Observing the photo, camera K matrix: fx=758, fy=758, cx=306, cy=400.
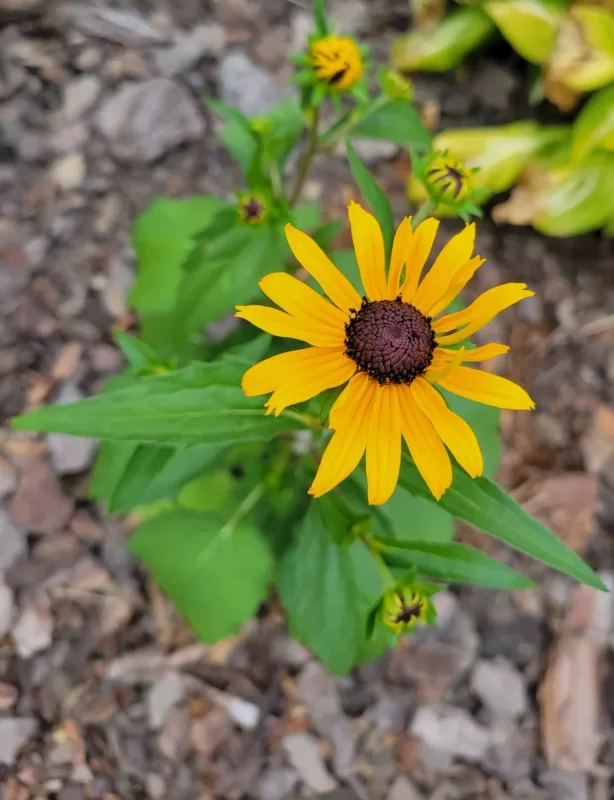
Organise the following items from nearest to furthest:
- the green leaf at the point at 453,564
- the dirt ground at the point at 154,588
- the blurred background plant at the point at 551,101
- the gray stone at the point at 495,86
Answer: the green leaf at the point at 453,564, the dirt ground at the point at 154,588, the blurred background plant at the point at 551,101, the gray stone at the point at 495,86

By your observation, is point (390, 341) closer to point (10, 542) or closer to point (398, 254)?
point (398, 254)

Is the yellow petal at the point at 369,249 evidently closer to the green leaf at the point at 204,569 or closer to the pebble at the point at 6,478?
the green leaf at the point at 204,569

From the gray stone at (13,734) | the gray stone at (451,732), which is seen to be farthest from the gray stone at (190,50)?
the gray stone at (451,732)

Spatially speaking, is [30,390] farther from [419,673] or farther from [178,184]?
[419,673]

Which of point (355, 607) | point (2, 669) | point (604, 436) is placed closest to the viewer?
point (355, 607)

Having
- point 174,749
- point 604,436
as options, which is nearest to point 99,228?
point 174,749

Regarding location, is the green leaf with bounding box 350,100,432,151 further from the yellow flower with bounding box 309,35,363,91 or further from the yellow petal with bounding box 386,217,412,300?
the yellow petal with bounding box 386,217,412,300

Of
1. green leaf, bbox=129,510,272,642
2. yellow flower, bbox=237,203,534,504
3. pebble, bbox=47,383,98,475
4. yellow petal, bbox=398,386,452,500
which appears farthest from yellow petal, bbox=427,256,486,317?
pebble, bbox=47,383,98,475
